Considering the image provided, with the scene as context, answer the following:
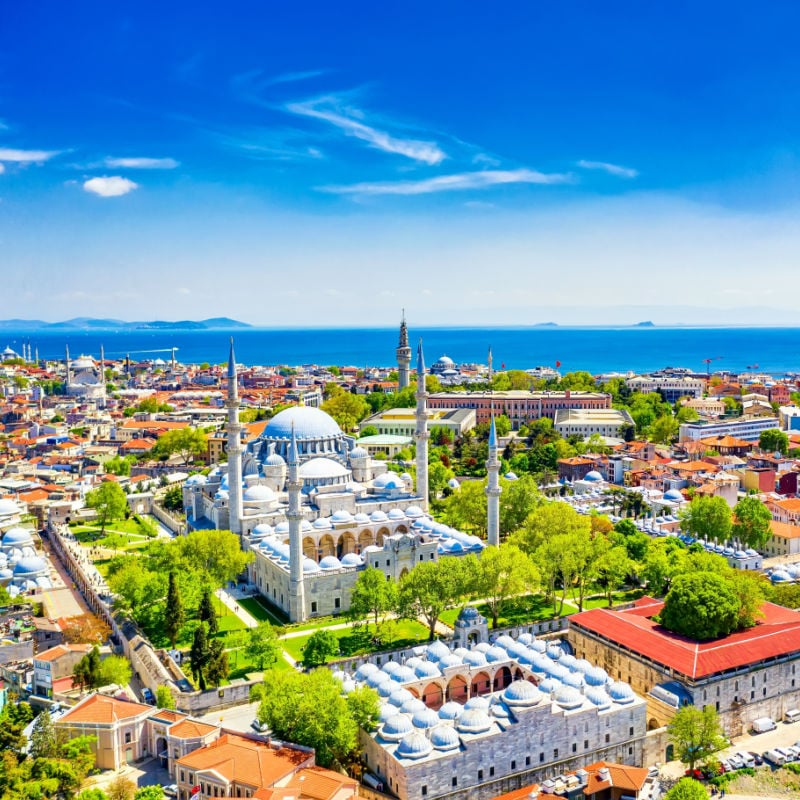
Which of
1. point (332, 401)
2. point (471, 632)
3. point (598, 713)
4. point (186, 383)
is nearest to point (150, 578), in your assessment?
point (471, 632)

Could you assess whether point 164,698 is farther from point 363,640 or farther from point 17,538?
point 17,538

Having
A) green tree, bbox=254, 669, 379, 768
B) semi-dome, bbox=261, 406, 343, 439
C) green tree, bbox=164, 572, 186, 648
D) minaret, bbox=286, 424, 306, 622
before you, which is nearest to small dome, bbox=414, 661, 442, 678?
green tree, bbox=254, 669, 379, 768

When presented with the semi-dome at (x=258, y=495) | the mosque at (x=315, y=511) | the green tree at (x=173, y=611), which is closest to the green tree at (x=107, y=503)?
the mosque at (x=315, y=511)

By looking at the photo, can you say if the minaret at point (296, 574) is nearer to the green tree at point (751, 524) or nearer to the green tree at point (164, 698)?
the green tree at point (164, 698)

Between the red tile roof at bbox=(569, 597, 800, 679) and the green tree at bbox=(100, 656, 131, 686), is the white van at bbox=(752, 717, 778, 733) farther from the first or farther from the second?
the green tree at bbox=(100, 656, 131, 686)

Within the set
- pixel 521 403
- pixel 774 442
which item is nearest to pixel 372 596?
pixel 774 442

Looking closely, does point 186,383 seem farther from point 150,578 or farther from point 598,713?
point 598,713
